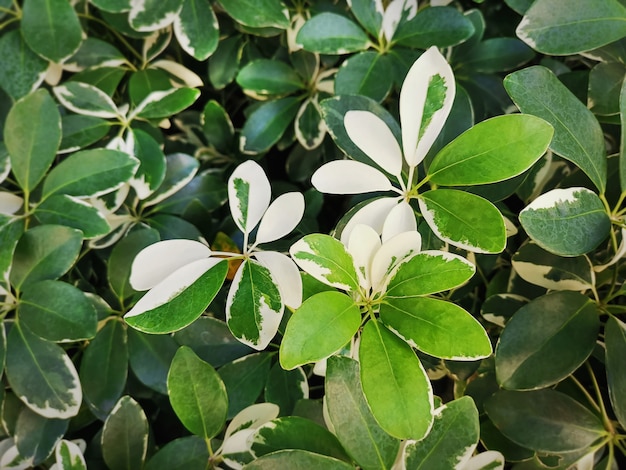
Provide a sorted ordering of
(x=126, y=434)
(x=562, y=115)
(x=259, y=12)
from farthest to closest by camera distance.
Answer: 1. (x=259, y=12)
2. (x=126, y=434)
3. (x=562, y=115)

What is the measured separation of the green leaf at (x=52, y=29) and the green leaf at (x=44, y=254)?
292 millimetres

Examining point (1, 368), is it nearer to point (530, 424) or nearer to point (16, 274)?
point (16, 274)

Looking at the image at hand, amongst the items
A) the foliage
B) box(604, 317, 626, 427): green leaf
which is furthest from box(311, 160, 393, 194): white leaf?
box(604, 317, 626, 427): green leaf

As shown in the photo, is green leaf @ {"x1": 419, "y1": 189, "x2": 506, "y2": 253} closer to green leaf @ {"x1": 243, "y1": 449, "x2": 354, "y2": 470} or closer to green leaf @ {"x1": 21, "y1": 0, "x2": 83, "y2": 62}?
green leaf @ {"x1": 243, "y1": 449, "x2": 354, "y2": 470}

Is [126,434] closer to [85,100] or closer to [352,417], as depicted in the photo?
[352,417]

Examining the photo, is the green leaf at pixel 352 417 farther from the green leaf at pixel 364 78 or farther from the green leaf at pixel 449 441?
the green leaf at pixel 364 78

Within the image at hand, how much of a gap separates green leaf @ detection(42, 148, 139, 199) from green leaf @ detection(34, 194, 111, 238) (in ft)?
0.06

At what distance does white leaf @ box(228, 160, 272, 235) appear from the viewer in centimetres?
55

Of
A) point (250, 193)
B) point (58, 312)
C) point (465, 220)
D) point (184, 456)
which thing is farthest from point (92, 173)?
point (465, 220)

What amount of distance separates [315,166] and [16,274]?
0.50 m

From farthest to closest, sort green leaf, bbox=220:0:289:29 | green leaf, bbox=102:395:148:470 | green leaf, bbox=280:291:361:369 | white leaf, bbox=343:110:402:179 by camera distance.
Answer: green leaf, bbox=220:0:289:29 → green leaf, bbox=102:395:148:470 → white leaf, bbox=343:110:402:179 → green leaf, bbox=280:291:361:369

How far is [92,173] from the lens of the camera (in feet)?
2.37

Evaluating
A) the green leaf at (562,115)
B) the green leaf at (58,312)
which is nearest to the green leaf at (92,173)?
the green leaf at (58,312)

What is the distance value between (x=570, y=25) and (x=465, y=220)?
1.04ft
